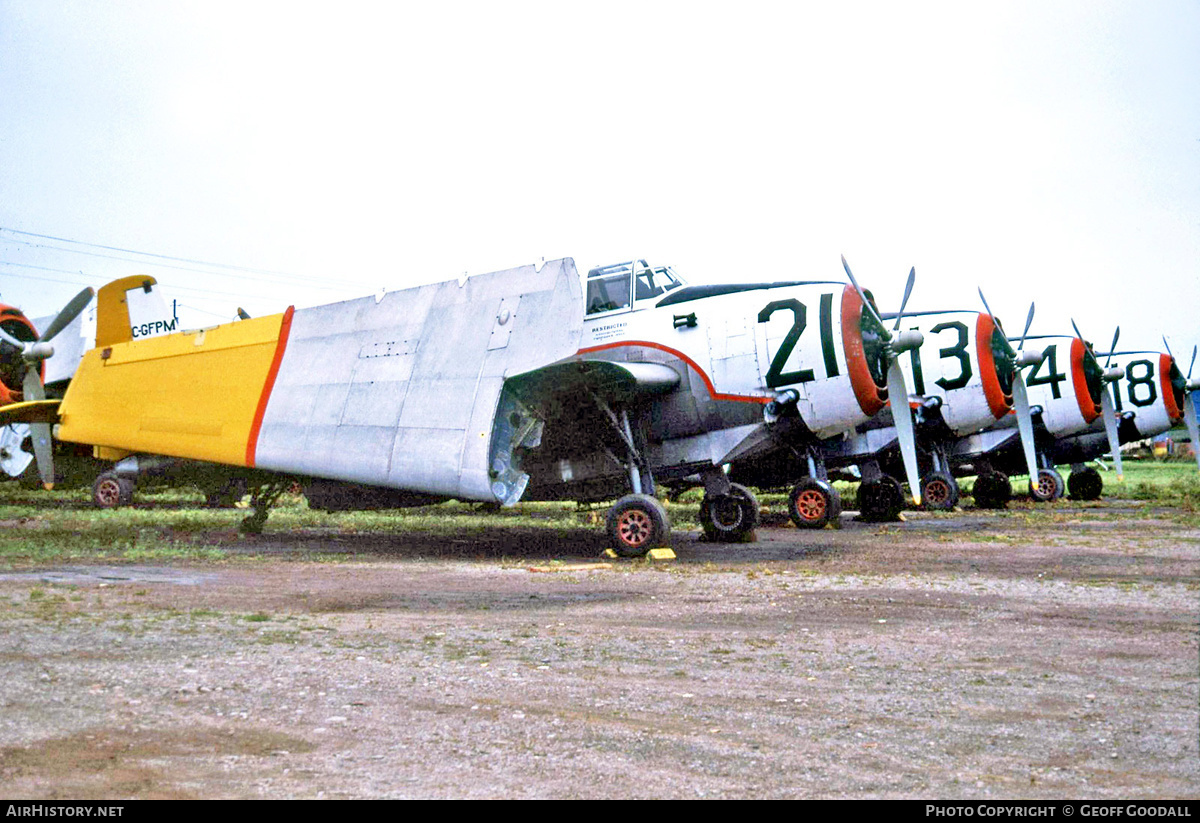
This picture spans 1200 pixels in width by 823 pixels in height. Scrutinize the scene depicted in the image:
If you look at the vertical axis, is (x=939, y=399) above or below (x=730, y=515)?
above

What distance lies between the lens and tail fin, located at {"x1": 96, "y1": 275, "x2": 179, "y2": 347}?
1683cm

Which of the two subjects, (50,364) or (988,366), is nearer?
(988,366)

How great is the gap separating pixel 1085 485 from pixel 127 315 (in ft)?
73.9

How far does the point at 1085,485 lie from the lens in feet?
85.0

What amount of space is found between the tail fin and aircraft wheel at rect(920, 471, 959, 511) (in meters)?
15.2

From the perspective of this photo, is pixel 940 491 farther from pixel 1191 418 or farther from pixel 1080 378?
pixel 1191 418

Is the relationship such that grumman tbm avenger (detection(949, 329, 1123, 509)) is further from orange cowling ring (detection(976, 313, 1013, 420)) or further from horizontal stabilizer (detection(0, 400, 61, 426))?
horizontal stabilizer (detection(0, 400, 61, 426))

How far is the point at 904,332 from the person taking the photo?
14.0 m

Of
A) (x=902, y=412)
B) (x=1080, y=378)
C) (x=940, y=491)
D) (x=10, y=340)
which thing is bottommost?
(x=940, y=491)

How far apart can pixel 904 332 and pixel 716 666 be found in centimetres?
951

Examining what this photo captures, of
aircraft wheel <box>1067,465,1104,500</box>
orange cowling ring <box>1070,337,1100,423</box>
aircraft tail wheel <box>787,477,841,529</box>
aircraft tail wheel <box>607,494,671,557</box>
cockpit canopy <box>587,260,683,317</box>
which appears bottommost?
aircraft wheel <box>1067,465,1104,500</box>

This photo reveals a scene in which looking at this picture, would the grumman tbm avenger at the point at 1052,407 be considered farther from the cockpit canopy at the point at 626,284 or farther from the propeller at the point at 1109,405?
the cockpit canopy at the point at 626,284

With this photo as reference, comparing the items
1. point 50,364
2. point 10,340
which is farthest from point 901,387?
point 50,364

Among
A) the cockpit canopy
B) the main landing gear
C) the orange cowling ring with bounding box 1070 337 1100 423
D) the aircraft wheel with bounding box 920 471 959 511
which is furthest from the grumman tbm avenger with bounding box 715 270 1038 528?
the main landing gear
